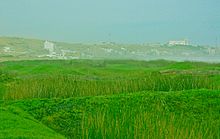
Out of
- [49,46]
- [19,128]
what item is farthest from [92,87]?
[49,46]

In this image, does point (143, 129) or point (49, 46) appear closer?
point (143, 129)

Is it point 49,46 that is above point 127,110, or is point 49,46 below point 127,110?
below

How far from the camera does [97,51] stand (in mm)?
72188

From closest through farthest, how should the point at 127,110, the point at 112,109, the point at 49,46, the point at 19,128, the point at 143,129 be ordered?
1. the point at 19,128
2. the point at 143,129
3. the point at 127,110
4. the point at 112,109
5. the point at 49,46

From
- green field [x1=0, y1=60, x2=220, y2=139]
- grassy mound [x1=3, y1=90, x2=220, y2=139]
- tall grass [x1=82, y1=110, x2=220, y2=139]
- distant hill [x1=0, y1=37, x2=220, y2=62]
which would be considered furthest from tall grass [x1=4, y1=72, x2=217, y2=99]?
distant hill [x1=0, y1=37, x2=220, y2=62]

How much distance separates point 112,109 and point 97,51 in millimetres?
61965

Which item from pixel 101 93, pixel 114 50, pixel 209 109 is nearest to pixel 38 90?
pixel 101 93

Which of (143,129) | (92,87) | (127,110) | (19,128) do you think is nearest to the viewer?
(19,128)

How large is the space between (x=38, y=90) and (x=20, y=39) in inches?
2215

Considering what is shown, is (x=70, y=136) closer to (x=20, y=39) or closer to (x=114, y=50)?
(x=20, y=39)

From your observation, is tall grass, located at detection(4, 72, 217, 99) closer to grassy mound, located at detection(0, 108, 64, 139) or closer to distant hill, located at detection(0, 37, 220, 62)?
grassy mound, located at detection(0, 108, 64, 139)

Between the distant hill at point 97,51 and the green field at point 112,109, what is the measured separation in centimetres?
4068

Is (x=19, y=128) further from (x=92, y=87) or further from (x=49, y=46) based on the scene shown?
(x=49, y=46)

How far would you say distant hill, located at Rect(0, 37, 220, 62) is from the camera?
59.9 metres
